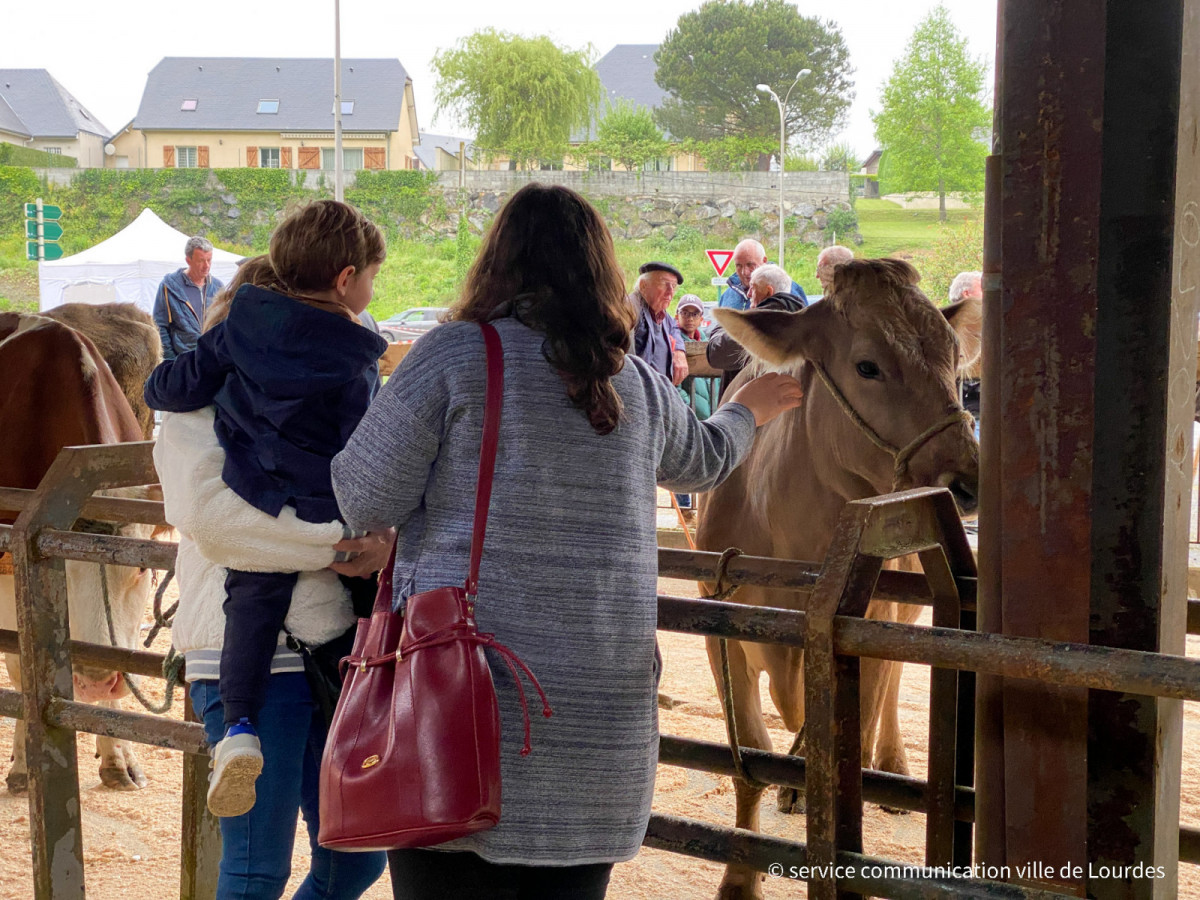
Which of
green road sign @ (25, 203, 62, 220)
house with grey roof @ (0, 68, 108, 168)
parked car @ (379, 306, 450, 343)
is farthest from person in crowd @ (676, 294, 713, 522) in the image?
house with grey roof @ (0, 68, 108, 168)

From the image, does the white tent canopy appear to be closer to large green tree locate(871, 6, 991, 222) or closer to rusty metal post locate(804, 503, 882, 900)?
rusty metal post locate(804, 503, 882, 900)

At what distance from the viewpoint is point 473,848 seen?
1.81 meters

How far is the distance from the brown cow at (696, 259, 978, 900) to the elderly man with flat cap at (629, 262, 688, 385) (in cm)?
352

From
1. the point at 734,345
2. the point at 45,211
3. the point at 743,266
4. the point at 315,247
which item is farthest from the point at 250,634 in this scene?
the point at 45,211

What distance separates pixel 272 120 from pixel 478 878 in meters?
66.3

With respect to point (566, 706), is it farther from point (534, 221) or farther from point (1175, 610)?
point (1175, 610)

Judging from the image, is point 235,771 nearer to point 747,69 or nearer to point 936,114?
point 936,114

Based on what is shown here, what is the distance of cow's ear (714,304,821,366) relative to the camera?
348 centimetres

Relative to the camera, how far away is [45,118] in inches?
2714

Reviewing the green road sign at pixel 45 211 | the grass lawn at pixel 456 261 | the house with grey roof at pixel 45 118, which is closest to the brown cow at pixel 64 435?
the green road sign at pixel 45 211

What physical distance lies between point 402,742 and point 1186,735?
4.76 metres

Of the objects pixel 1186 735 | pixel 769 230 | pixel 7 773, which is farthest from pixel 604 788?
pixel 769 230

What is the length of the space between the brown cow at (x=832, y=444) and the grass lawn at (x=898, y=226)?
40.3 metres

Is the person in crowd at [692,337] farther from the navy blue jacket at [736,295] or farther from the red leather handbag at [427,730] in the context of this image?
the red leather handbag at [427,730]
